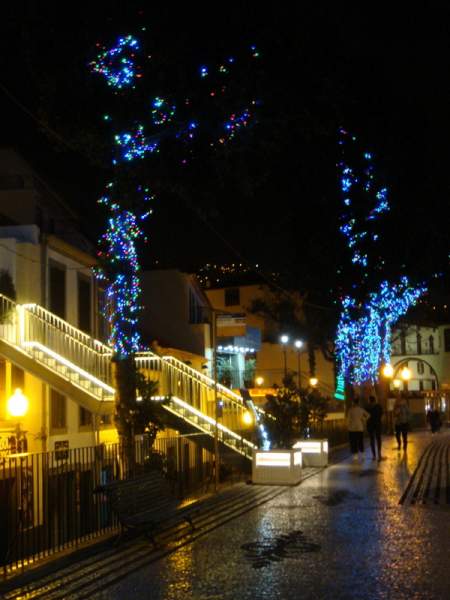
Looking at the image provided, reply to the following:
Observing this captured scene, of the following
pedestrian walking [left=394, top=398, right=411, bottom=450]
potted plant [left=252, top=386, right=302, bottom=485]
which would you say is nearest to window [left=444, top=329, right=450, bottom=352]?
pedestrian walking [left=394, top=398, right=411, bottom=450]

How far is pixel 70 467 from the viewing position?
11.7 m

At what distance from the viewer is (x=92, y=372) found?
1969 centimetres

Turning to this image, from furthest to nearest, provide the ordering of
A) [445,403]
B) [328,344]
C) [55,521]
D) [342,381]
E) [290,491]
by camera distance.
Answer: [445,403] → [328,344] → [342,381] → [290,491] → [55,521]

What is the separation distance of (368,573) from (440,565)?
0.90m

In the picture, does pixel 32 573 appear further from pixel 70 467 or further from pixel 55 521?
pixel 70 467

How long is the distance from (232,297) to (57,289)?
37.8m

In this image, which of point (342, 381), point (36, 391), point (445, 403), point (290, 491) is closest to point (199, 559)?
point (290, 491)

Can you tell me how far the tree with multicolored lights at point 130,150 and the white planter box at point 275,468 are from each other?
4.52 m

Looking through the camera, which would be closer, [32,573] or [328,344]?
[32,573]

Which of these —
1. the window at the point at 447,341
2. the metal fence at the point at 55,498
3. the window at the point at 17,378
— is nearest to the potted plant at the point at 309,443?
the window at the point at 17,378

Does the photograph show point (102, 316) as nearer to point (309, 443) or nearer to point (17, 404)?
point (309, 443)

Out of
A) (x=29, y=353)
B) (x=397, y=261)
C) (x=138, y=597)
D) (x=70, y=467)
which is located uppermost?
(x=397, y=261)

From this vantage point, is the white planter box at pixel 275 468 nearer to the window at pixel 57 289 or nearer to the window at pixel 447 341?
the window at pixel 57 289

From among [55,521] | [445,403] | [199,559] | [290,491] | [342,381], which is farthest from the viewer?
[445,403]
